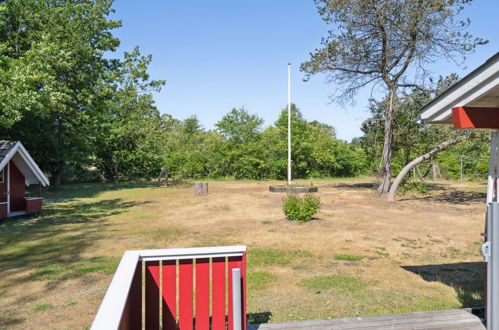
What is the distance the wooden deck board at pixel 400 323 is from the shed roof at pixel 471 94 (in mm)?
2270

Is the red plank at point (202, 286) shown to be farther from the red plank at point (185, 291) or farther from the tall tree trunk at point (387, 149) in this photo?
the tall tree trunk at point (387, 149)

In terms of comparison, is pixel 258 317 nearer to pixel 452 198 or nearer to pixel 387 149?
pixel 387 149

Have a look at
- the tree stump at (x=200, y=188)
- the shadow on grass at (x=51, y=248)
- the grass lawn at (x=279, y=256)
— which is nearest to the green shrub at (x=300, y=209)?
the grass lawn at (x=279, y=256)

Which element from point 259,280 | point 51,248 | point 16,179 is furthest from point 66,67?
point 259,280

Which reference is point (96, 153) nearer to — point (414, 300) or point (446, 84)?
point (446, 84)

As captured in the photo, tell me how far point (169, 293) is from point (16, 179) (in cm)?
1456

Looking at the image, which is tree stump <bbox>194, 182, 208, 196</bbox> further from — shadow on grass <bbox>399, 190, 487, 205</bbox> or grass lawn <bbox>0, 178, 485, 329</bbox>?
shadow on grass <bbox>399, 190, 487, 205</bbox>

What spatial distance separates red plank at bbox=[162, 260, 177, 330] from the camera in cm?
336

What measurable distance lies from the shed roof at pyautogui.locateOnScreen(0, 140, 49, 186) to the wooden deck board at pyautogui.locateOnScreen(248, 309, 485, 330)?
13.1m

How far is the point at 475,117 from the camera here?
4.08 m

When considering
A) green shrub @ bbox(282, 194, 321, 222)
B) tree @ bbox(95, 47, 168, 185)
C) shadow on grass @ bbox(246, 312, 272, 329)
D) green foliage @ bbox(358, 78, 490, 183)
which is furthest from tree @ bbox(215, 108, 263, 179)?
shadow on grass @ bbox(246, 312, 272, 329)

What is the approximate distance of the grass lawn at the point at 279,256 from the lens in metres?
5.28

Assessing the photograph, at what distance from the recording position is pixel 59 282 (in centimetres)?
639

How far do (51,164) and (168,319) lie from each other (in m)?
27.5
